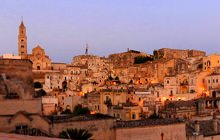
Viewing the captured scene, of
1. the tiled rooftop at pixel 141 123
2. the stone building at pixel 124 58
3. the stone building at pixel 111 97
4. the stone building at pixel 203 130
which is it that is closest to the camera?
the tiled rooftop at pixel 141 123

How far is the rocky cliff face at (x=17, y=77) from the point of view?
22.7 metres

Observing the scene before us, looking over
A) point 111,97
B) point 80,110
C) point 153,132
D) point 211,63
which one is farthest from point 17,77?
point 211,63

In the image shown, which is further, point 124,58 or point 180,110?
point 124,58

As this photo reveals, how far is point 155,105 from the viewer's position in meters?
47.7

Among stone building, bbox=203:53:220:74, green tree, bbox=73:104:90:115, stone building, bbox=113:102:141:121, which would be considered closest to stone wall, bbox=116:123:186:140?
stone building, bbox=113:102:141:121

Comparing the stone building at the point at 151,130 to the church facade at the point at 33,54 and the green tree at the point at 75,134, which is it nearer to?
the green tree at the point at 75,134

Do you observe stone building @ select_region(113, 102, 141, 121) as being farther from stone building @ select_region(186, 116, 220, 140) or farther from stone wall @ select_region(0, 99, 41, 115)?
stone wall @ select_region(0, 99, 41, 115)

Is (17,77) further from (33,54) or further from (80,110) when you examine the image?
(33,54)

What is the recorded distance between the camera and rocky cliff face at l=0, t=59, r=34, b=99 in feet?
74.6

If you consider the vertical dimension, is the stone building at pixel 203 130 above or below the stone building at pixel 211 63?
below

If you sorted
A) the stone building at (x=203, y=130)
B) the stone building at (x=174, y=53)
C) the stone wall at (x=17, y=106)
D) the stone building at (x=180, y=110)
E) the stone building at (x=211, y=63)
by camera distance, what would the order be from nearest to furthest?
the stone wall at (x=17, y=106) → the stone building at (x=203, y=130) → the stone building at (x=180, y=110) → the stone building at (x=211, y=63) → the stone building at (x=174, y=53)

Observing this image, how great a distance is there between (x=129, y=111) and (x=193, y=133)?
17.3 metres

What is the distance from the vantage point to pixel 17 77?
934 inches

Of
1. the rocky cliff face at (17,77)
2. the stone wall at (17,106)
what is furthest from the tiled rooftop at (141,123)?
the rocky cliff face at (17,77)
